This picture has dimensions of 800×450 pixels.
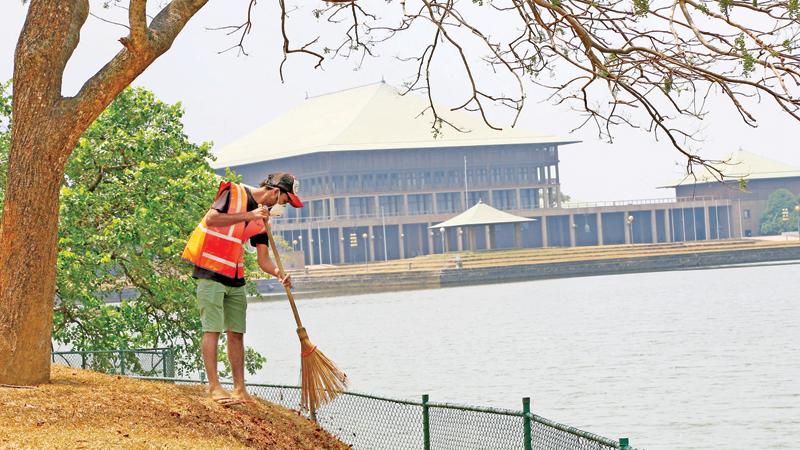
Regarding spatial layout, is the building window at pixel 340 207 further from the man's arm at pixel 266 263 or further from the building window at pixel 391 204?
the man's arm at pixel 266 263

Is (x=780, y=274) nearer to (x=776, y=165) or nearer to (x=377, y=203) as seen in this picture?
(x=377, y=203)

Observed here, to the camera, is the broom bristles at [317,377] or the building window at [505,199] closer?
the broom bristles at [317,377]

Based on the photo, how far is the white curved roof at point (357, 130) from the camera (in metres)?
134

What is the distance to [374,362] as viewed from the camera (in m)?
46.2

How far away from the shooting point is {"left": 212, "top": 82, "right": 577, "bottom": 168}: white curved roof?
440ft

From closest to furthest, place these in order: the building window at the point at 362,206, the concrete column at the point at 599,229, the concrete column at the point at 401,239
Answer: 1. the concrete column at the point at 401,239
2. the building window at the point at 362,206
3. the concrete column at the point at 599,229

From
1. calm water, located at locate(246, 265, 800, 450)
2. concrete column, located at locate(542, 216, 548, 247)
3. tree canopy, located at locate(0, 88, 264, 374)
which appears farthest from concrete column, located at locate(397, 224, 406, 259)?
tree canopy, located at locate(0, 88, 264, 374)

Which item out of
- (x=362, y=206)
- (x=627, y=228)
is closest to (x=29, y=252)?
(x=362, y=206)

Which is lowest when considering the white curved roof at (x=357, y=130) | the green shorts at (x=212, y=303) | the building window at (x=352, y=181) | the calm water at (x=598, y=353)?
the calm water at (x=598, y=353)

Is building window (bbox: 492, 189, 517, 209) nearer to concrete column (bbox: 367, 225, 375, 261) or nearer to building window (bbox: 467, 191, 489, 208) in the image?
building window (bbox: 467, 191, 489, 208)

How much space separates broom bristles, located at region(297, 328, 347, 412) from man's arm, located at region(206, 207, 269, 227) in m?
1.28

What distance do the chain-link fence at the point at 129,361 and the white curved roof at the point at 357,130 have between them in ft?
352

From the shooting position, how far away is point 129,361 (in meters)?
17.4

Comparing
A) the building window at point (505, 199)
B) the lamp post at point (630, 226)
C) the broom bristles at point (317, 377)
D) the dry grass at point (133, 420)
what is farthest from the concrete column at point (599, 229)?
the broom bristles at point (317, 377)
